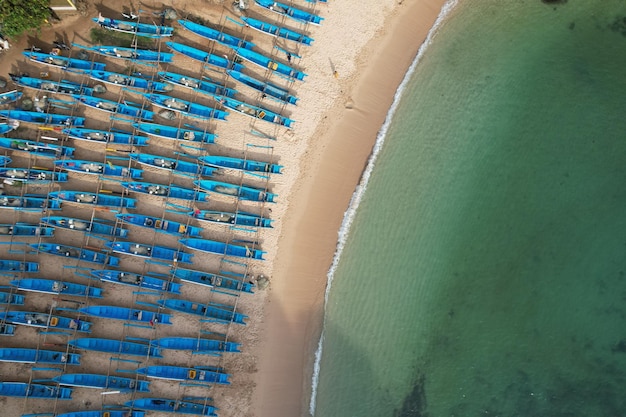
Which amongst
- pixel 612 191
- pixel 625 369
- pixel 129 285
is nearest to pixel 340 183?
pixel 129 285

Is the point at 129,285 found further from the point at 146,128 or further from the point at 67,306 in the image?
the point at 146,128

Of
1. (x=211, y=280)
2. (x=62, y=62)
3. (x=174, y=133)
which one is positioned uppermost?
(x=62, y=62)

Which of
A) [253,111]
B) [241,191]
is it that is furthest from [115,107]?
[241,191]

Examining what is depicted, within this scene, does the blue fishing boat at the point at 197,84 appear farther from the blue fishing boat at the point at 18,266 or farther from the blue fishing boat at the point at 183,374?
the blue fishing boat at the point at 183,374

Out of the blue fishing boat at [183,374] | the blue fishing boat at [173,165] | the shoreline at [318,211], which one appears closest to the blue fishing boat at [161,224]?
the blue fishing boat at [173,165]

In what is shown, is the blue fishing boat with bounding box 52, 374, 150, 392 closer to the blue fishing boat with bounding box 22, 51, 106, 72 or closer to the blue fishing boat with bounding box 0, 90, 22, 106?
the blue fishing boat with bounding box 0, 90, 22, 106

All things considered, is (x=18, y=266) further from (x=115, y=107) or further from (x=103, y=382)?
(x=115, y=107)
